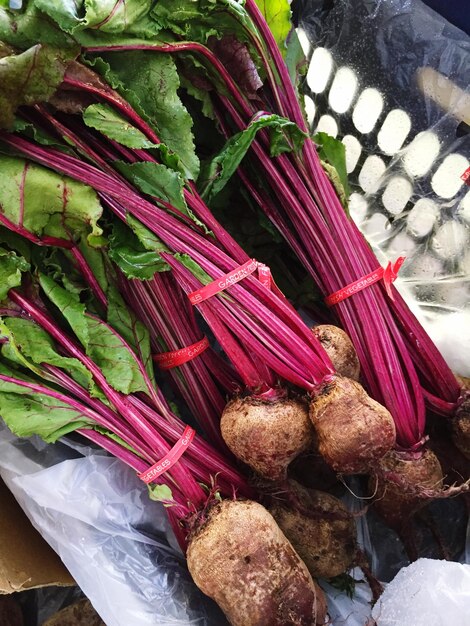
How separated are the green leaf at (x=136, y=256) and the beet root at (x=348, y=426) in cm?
36

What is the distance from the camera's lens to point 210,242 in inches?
43.9

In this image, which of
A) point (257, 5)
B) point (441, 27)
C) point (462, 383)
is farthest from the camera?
point (441, 27)

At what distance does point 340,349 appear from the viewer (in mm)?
1185

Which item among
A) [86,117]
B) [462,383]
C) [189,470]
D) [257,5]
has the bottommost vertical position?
[189,470]

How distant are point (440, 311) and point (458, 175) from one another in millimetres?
326

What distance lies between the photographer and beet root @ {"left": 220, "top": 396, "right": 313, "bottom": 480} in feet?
3.54

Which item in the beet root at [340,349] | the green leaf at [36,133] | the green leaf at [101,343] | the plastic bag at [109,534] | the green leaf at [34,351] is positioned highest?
the green leaf at [36,133]

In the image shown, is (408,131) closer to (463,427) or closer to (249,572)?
(463,427)

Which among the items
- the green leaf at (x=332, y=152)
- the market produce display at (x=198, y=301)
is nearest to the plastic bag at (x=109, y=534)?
the market produce display at (x=198, y=301)

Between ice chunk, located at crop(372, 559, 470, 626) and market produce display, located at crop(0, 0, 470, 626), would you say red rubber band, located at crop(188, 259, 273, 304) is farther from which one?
ice chunk, located at crop(372, 559, 470, 626)

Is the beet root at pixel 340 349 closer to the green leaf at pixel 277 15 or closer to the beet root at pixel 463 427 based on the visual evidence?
the beet root at pixel 463 427

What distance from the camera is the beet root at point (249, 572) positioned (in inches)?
41.2

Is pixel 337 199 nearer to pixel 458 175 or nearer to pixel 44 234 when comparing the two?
pixel 458 175

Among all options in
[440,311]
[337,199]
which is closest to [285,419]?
[337,199]
